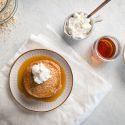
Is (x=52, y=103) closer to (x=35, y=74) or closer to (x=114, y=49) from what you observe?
(x=35, y=74)

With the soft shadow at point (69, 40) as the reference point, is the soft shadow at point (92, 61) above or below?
below

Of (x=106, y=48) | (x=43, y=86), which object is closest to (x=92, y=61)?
(x=106, y=48)

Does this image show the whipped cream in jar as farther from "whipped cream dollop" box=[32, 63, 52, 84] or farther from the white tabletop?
"whipped cream dollop" box=[32, 63, 52, 84]

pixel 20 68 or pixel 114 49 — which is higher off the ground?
pixel 20 68

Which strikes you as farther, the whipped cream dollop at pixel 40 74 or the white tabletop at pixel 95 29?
the white tabletop at pixel 95 29

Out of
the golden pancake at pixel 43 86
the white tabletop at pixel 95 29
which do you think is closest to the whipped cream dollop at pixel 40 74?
the golden pancake at pixel 43 86

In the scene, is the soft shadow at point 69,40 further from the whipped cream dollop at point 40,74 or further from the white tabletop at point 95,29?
the whipped cream dollop at point 40,74

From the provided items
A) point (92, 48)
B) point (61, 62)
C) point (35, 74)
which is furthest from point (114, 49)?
point (35, 74)
